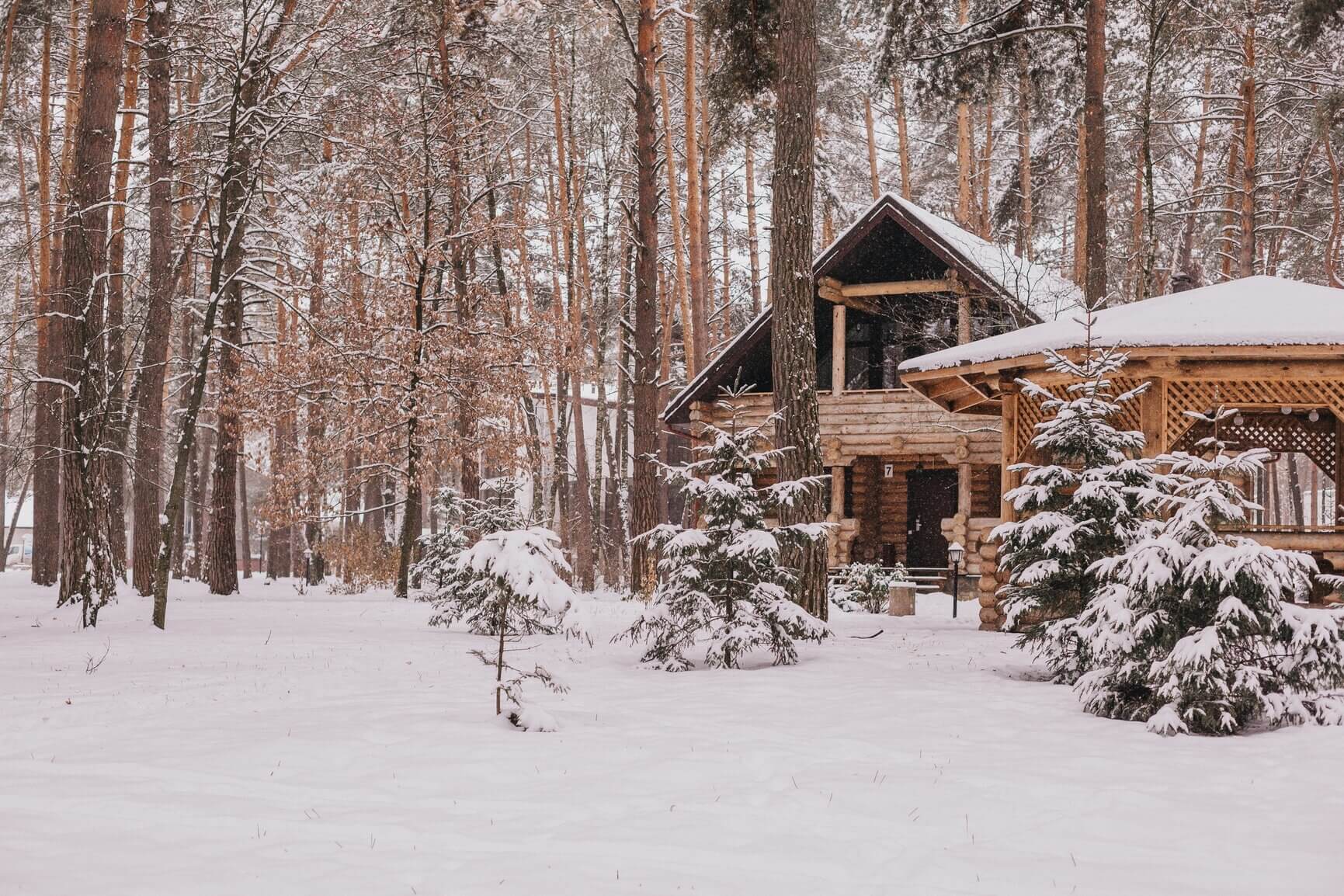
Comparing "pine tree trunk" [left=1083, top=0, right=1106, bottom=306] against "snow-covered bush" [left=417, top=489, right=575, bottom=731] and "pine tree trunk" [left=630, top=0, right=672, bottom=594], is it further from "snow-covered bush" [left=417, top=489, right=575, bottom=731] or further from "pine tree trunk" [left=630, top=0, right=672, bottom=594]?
"snow-covered bush" [left=417, top=489, right=575, bottom=731]

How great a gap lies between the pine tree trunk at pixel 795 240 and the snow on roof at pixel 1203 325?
7.49ft

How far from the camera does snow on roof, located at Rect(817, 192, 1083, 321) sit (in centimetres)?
1675

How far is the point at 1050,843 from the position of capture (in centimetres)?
421

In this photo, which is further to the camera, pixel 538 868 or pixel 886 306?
pixel 886 306

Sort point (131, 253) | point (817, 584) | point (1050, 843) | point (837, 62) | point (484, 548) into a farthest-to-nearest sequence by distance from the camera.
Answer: point (837, 62) → point (131, 253) → point (817, 584) → point (484, 548) → point (1050, 843)

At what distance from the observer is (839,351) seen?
64.5 feet

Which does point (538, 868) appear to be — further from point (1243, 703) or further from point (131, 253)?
point (131, 253)

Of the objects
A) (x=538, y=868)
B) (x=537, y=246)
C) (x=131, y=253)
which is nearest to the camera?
(x=538, y=868)

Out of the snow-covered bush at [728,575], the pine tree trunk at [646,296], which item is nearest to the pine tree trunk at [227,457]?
the pine tree trunk at [646,296]

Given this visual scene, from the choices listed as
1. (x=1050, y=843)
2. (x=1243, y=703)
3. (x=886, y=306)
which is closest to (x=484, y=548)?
(x=1050, y=843)

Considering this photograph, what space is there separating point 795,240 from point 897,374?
9.78 m

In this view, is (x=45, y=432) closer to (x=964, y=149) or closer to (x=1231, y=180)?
(x=964, y=149)

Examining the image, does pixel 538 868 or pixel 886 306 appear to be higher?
pixel 886 306

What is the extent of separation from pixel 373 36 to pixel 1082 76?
10230 mm
